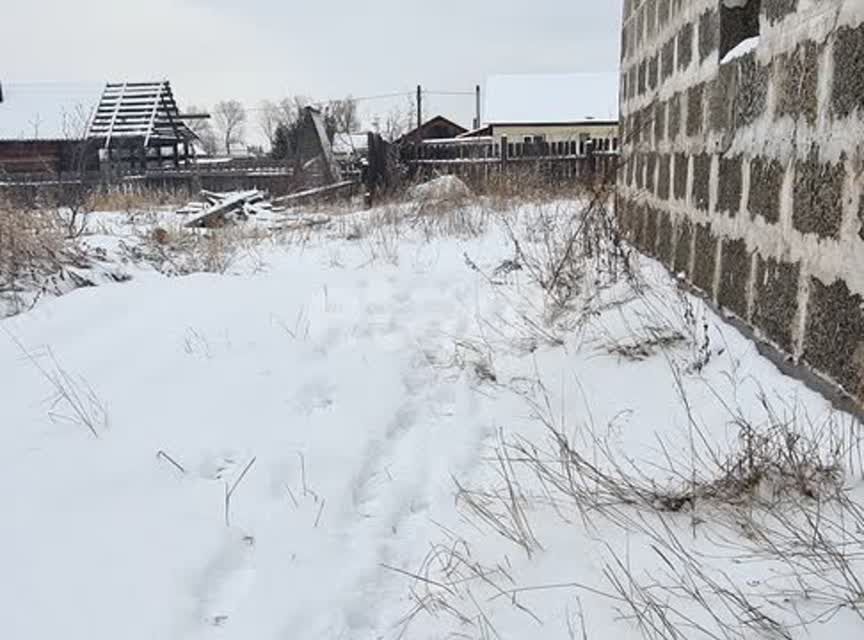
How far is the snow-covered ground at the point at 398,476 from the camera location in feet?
5.19

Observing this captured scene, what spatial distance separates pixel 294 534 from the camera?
78.2 inches

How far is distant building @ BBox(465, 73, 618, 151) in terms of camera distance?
38.4 meters

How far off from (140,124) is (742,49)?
26835mm

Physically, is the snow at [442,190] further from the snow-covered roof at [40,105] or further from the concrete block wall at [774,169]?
the snow-covered roof at [40,105]

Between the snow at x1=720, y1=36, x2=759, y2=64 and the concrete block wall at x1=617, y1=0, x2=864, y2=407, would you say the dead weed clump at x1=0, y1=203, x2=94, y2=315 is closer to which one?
the concrete block wall at x1=617, y1=0, x2=864, y2=407

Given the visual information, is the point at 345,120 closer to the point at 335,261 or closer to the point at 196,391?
the point at 335,261

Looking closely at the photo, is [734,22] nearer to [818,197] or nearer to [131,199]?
[818,197]

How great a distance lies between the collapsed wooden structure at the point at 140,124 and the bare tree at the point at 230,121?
61.4 meters

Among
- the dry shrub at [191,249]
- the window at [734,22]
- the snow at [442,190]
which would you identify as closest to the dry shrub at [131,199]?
the dry shrub at [191,249]

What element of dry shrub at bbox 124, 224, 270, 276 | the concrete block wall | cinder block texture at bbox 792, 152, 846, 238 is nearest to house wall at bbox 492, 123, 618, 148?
dry shrub at bbox 124, 224, 270, 276

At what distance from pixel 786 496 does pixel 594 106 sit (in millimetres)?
39959

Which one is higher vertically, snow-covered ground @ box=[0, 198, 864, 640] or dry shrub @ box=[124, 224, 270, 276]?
dry shrub @ box=[124, 224, 270, 276]

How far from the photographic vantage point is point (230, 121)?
89375 millimetres

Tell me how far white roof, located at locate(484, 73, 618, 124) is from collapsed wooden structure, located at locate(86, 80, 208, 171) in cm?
1671
